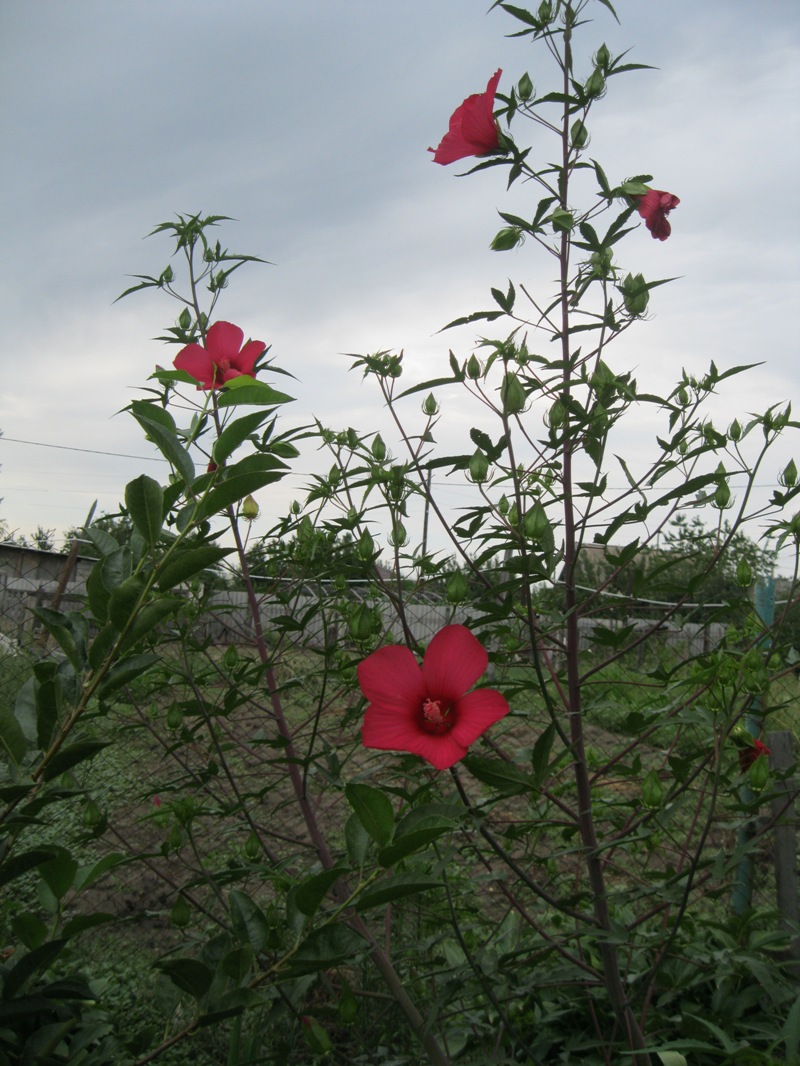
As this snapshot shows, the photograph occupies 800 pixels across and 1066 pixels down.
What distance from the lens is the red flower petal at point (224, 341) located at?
1.43 meters

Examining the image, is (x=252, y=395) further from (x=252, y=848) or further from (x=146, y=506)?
(x=252, y=848)

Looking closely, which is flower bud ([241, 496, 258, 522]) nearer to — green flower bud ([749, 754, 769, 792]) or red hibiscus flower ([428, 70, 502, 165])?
red hibiscus flower ([428, 70, 502, 165])

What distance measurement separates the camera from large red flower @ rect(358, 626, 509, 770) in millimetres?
854

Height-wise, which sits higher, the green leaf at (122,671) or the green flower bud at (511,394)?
the green flower bud at (511,394)

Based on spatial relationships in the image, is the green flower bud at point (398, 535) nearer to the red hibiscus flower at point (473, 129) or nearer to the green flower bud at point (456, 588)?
the green flower bud at point (456, 588)

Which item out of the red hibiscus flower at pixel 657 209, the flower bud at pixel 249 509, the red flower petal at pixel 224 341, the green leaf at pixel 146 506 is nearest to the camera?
the green leaf at pixel 146 506

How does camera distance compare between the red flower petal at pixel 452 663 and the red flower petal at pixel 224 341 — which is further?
the red flower petal at pixel 224 341

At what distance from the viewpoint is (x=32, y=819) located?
23.9 inches

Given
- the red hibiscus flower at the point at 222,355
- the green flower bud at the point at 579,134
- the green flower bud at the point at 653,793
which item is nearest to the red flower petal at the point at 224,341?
the red hibiscus flower at the point at 222,355

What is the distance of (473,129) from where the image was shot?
1.27 m

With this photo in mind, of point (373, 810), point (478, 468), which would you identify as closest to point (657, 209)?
point (478, 468)

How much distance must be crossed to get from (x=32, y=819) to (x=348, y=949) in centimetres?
25

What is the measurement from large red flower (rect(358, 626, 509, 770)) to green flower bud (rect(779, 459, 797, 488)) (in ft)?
2.47

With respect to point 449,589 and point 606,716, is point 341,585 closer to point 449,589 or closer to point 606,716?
point 449,589
